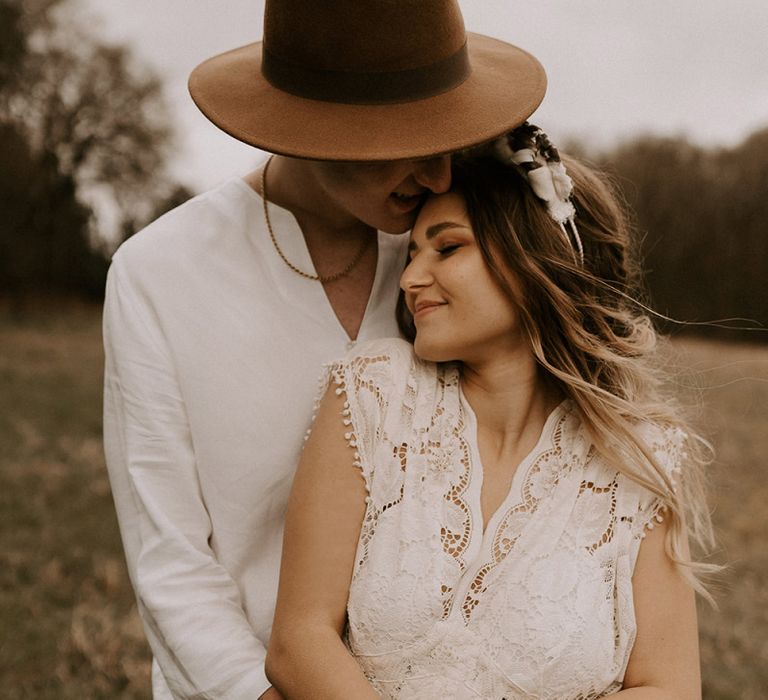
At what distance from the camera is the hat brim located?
2189mm

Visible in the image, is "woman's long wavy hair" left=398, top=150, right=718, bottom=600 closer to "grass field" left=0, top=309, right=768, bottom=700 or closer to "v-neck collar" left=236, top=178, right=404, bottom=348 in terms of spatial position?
"v-neck collar" left=236, top=178, right=404, bottom=348

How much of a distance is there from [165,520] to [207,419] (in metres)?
0.28

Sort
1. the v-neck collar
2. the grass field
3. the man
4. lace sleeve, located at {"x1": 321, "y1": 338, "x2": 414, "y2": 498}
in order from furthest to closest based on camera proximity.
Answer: the grass field < the v-neck collar < lace sleeve, located at {"x1": 321, "y1": 338, "x2": 414, "y2": 498} < the man

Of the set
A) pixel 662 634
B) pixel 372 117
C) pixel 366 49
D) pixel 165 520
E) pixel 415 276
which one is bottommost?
pixel 662 634

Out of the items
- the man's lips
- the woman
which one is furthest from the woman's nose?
the man's lips

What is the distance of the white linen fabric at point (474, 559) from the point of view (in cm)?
224

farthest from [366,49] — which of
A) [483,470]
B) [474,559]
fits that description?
[474,559]

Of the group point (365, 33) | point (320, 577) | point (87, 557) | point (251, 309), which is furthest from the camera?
point (87, 557)

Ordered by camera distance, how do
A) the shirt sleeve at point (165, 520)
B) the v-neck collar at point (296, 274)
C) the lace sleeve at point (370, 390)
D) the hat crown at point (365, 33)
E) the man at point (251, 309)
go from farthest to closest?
the v-neck collar at point (296, 274)
the shirt sleeve at point (165, 520)
the lace sleeve at point (370, 390)
the man at point (251, 309)
the hat crown at point (365, 33)

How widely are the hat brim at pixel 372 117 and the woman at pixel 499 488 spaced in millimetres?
175

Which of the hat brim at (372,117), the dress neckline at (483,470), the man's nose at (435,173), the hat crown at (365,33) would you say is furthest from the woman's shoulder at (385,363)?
the hat crown at (365,33)

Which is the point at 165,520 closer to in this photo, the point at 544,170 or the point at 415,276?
the point at 415,276

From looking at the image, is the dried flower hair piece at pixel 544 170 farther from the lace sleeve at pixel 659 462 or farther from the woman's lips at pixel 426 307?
the lace sleeve at pixel 659 462

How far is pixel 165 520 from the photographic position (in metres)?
2.57
